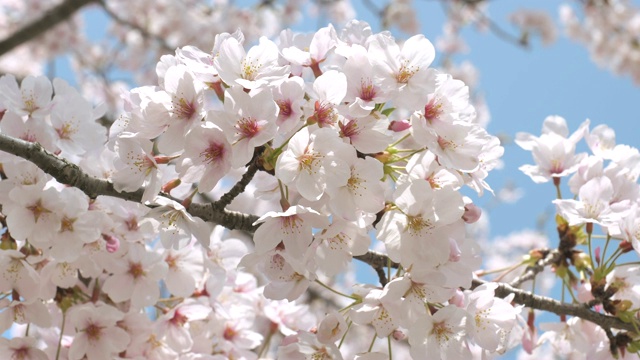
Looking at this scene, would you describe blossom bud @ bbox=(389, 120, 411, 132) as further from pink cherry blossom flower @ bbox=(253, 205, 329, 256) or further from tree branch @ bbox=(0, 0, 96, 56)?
tree branch @ bbox=(0, 0, 96, 56)

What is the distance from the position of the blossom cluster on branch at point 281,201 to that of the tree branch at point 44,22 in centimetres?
265

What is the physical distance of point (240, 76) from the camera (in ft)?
4.90

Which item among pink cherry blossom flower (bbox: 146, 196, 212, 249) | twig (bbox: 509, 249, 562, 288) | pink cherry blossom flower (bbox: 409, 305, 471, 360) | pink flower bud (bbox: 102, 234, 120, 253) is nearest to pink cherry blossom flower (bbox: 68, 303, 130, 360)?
pink flower bud (bbox: 102, 234, 120, 253)

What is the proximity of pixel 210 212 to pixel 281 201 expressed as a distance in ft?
0.69

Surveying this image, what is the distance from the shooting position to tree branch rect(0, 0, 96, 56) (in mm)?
4206

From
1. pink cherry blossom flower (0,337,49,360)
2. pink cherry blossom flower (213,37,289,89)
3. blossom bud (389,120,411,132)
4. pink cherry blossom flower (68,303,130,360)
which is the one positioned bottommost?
pink cherry blossom flower (0,337,49,360)

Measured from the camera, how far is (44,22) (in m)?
4.45

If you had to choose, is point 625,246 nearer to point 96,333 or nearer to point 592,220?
point 592,220

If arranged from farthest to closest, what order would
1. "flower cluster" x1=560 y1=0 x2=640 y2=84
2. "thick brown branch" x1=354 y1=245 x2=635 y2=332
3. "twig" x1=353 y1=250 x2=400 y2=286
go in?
"flower cluster" x1=560 y1=0 x2=640 y2=84, "thick brown branch" x1=354 y1=245 x2=635 y2=332, "twig" x1=353 y1=250 x2=400 y2=286

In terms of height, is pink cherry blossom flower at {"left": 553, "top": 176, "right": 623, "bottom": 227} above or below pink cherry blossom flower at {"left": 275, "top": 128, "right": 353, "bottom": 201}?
below

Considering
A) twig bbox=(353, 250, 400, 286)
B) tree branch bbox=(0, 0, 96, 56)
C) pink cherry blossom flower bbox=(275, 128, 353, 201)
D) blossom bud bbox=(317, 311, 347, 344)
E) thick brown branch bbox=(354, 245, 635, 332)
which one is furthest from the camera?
tree branch bbox=(0, 0, 96, 56)

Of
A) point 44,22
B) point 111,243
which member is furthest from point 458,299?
point 44,22

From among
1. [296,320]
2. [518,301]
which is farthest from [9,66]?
[518,301]

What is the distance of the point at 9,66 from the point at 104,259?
962 centimetres
